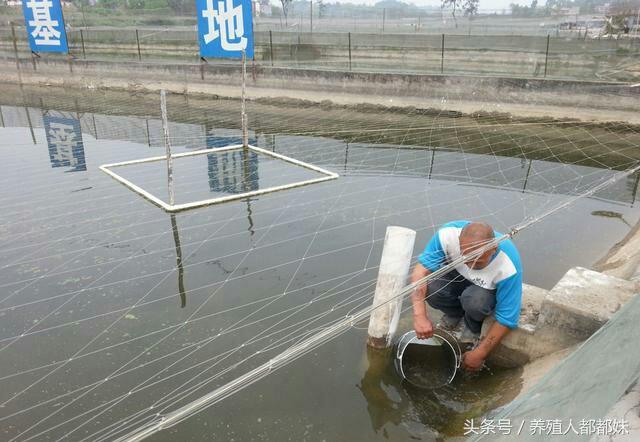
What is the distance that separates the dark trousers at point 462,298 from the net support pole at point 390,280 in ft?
0.70

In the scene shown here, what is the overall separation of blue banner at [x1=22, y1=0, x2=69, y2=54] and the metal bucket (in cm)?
1462

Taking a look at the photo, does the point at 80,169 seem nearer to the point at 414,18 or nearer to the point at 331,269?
the point at 331,269

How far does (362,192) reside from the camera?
5.66 m

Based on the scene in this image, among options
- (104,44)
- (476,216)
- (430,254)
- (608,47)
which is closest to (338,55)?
(608,47)

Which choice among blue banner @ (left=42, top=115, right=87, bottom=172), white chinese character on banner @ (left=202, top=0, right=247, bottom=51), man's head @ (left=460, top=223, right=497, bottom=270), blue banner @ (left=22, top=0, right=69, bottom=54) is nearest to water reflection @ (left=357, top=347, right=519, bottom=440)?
man's head @ (left=460, top=223, right=497, bottom=270)

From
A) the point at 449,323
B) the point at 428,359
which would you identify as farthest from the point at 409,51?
the point at 428,359

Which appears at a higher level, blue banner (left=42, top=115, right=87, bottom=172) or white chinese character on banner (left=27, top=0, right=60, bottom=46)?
white chinese character on banner (left=27, top=0, right=60, bottom=46)

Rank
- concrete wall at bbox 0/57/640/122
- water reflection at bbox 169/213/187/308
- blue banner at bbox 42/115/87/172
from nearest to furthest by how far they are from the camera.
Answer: water reflection at bbox 169/213/187/308
blue banner at bbox 42/115/87/172
concrete wall at bbox 0/57/640/122

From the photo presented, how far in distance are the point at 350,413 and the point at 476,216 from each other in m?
3.04

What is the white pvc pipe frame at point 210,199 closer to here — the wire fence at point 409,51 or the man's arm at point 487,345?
the man's arm at point 487,345

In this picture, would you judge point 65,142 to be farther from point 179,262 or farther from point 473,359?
point 473,359

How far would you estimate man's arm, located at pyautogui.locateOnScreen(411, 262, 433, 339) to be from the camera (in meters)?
2.71

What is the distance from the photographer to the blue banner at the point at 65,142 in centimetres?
670

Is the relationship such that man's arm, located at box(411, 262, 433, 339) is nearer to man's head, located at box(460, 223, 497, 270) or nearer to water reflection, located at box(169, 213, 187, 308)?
man's head, located at box(460, 223, 497, 270)
